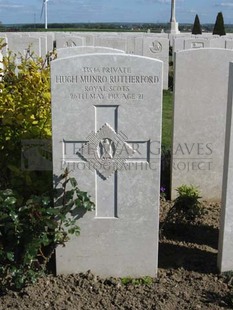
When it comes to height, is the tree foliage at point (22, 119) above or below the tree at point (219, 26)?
below

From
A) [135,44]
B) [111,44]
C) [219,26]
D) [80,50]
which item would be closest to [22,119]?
[80,50]

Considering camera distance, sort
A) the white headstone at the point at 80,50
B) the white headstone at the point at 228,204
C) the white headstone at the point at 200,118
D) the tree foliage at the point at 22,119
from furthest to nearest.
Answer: the white headstone at the point at 200,118 < the white headstone at the point at 80,50 < the tree foliage at the point at 22,119 < the white headstone at the point at 228,204

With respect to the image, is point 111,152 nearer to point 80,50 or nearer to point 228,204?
point 228,204

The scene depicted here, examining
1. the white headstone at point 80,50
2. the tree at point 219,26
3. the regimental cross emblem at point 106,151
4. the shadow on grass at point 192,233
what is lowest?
the shadow on grass at point 192,233

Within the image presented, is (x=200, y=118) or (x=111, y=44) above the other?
(x=111, y=44)

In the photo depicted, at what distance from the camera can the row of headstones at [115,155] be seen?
3.40m

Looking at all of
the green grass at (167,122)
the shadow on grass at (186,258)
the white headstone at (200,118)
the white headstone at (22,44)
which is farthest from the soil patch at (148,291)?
the white headstone at (22,44)

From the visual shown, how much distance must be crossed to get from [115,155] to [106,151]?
7cm

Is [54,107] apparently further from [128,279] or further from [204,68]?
[204,68]

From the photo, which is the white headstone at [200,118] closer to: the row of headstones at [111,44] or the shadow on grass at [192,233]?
the shadow on grass at [192,233]

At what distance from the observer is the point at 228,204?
3.65 metres

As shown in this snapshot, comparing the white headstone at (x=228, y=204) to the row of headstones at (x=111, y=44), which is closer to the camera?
the white headstone at (x=228, y=204)

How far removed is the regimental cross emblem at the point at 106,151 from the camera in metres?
3.53

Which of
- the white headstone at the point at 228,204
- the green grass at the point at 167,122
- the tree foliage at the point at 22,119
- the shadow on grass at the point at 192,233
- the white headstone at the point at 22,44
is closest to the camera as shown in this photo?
the white headstone at the point at 228,204
